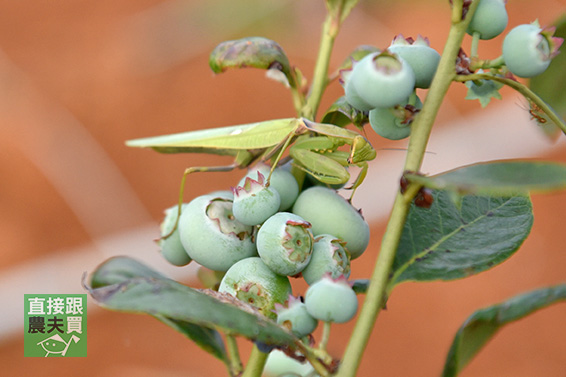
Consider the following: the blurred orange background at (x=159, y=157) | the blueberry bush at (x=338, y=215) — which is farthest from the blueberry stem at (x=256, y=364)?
the blurred orange background at (x=159, y=157)

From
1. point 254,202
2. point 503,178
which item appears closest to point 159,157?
point 254,202

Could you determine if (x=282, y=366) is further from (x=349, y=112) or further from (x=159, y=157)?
(x=159, y=157)

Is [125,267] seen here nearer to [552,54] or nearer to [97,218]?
[552,54]

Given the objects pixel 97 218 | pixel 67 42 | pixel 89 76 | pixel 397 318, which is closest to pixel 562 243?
pixel 397 318

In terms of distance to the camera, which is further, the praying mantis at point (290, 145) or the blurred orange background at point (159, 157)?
the blurred orange background at point (159, 157)

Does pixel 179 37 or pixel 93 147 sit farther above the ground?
pixel 179 37

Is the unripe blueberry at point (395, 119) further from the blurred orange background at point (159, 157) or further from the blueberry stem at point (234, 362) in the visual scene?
the blurred orange background at point (159, 157)

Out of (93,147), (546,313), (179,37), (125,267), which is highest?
(179,37)

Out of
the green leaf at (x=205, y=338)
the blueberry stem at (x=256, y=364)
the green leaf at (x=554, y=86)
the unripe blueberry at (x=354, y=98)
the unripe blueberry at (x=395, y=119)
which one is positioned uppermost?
the green leaf at (x=554, y=86)

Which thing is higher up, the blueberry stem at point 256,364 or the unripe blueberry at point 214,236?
the unripe blueberry at point 214,236
